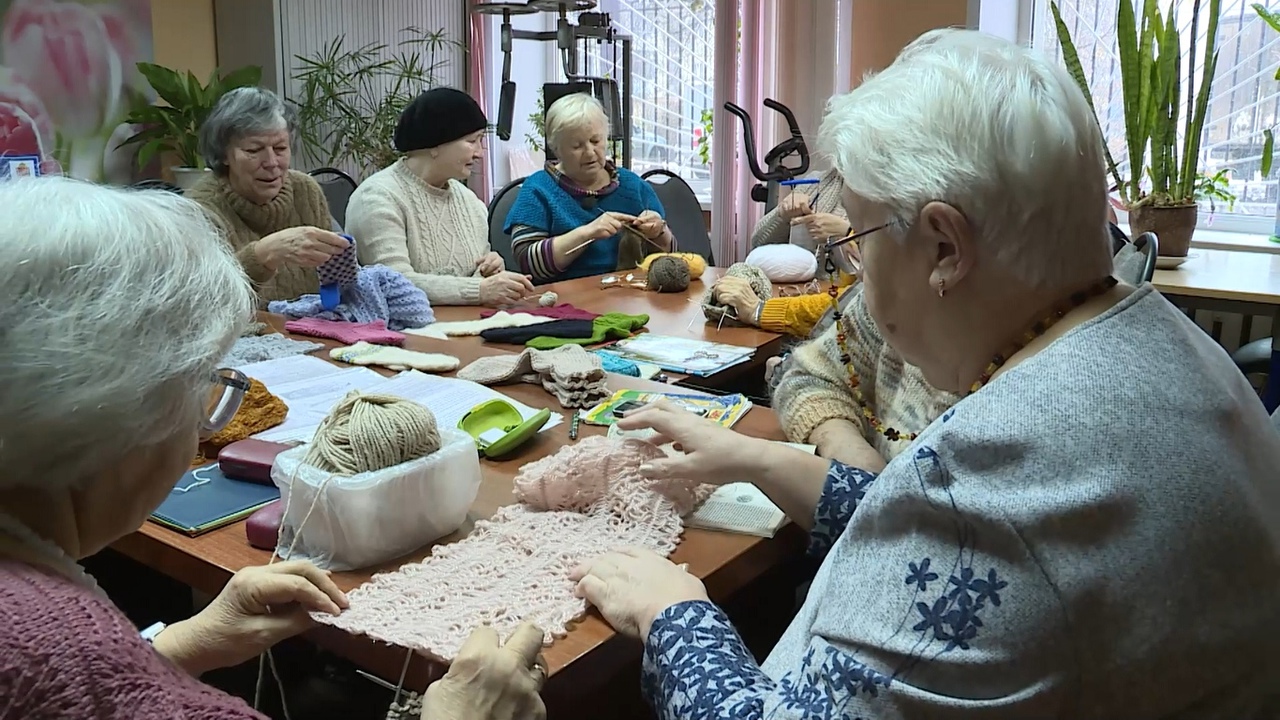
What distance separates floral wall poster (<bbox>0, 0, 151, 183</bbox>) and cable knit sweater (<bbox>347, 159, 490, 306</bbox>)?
49.4 inches

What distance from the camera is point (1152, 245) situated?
1.52m

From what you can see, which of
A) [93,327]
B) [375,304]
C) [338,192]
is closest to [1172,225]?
[375,304]

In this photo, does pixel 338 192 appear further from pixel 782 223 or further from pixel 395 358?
pixel 395 358

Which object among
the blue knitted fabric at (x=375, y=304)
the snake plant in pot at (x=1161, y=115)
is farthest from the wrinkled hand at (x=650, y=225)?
the snake plant in pot at (x=1161, y=115)

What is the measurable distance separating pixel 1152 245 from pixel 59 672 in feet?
4.92

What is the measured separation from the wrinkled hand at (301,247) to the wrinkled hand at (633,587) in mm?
1464

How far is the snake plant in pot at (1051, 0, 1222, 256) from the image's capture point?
121 inches

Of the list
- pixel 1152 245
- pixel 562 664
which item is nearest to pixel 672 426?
pixel 562 664

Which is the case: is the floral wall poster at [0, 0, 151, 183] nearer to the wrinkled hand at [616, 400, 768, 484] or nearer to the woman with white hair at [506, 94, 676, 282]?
the woman with white hair at [506, 94, 676, 282]

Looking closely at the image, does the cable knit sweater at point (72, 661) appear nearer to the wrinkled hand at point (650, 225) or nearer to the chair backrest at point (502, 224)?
the wrinkled hand at point (650, 225)

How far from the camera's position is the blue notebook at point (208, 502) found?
3.85ft

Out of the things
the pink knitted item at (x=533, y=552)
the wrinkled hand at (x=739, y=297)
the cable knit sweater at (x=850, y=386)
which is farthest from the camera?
the wrinkled hand at (x=739, y=297)

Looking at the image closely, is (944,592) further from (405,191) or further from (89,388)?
(405,191)

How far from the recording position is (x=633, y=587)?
100 centimetres
